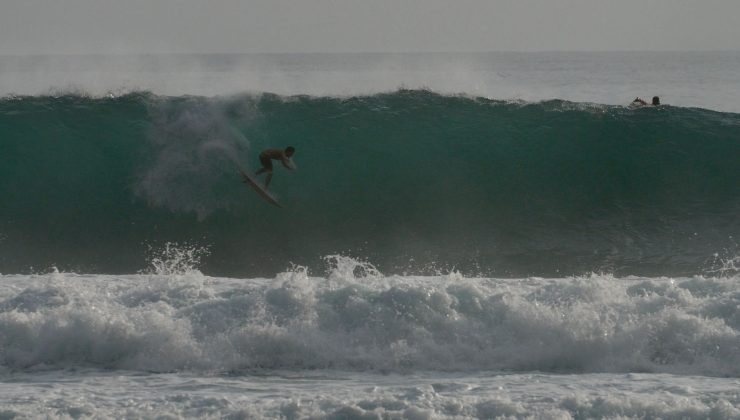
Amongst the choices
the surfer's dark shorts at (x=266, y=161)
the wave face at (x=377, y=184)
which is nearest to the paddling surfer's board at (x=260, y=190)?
the wave face at (x=377, y=184)

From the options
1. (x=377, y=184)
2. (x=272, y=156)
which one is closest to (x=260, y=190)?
(x=272, y=156)

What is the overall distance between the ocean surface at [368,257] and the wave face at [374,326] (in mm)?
21

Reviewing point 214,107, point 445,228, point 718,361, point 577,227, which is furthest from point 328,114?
point 718,361

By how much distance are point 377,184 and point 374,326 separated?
6.02 m

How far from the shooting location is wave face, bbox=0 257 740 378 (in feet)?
24.4

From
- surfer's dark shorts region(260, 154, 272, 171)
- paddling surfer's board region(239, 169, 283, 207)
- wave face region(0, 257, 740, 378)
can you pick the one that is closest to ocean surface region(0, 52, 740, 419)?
wave face region(0, 257, 740, 378)

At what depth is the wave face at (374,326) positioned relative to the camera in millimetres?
7441

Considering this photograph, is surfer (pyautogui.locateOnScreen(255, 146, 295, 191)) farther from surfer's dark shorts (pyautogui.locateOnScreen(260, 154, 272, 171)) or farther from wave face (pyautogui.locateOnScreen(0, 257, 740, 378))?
wave face (pyautogui.locateOnScreen(0, 257, 740, 378))

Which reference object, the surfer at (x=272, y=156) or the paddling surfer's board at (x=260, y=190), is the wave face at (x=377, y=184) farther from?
the surfer at (x=272, y=156)

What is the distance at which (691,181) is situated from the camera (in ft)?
45.5

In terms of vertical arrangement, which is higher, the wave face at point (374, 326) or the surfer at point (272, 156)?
the surfer at point (272, 156)

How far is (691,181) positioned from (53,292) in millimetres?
9540

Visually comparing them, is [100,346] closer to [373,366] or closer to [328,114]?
[373,366]

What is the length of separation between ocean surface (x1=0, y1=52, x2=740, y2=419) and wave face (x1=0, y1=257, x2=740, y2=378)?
0.07 feet
